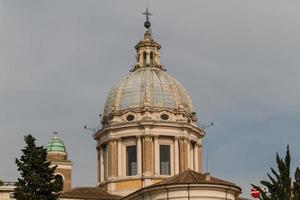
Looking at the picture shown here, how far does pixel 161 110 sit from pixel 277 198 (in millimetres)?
40664

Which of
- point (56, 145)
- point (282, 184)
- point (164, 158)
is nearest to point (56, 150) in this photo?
point (56, 145)

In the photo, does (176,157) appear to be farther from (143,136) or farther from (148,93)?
(148,93)

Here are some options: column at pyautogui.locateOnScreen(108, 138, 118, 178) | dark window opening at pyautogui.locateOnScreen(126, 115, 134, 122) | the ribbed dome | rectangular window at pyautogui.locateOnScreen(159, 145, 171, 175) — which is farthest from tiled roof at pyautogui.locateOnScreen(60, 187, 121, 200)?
the ribbed dome

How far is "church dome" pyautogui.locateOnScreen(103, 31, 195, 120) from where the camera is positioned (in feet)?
285

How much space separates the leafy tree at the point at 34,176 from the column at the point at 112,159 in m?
25.7

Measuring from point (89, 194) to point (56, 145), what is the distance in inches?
631

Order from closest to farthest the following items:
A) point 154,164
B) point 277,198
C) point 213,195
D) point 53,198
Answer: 1. point 277,198
2. point 53,198
3. point 213,195
4. point 154,164

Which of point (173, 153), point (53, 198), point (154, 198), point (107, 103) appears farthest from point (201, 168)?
point (53, 198)

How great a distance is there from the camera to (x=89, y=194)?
80.2m

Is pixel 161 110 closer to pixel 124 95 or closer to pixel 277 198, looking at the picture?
pixel 124 95

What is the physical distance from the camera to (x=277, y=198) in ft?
152

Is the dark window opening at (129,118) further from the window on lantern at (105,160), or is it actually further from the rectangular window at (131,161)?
the window on lantern at (105,160)

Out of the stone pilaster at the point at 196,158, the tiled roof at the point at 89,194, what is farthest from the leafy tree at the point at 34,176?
the stone pilaster at the point at 196,158

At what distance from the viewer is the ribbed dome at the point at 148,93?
87.1m
